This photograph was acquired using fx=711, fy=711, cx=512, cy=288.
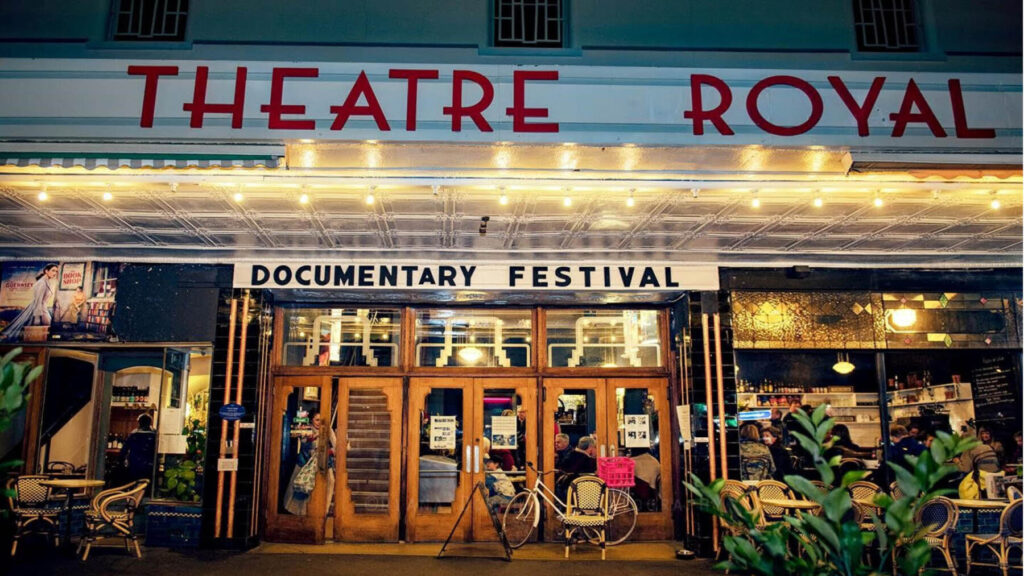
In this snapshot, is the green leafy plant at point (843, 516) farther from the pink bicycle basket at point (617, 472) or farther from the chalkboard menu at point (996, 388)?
the chalkboard menu at point (996, 388)

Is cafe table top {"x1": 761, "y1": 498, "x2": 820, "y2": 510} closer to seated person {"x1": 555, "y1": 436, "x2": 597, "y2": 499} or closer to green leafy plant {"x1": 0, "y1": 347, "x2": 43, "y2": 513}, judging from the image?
seated person {"x1": 555, "y1": 436, "x2": 597, "y2": 499}

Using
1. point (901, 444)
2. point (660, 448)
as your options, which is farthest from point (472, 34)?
point (901, 444)

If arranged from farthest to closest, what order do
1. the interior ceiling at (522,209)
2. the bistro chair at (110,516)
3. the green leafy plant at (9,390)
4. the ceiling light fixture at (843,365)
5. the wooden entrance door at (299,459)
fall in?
the ceiling light fixture at (843,365), the wooden entrance door at (299,459), the bistro chair at (110,516), the interior ceiling at (522,209), the green leafy plant at (9,390)

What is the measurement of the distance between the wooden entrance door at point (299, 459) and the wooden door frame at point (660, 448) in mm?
3677

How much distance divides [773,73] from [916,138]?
4.28 feet

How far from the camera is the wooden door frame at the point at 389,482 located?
28.9 feet

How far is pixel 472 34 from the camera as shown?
7.23 meters

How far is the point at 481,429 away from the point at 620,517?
2.07m

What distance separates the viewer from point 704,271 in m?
9.02

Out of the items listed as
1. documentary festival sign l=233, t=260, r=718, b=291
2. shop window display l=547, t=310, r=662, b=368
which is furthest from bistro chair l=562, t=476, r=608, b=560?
documentary festival sign l=233, t=260, r=718, b=291

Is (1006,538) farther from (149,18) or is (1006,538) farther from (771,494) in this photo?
(149,18)

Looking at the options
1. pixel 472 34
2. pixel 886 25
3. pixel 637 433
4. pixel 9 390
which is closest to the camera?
pixel 9 390

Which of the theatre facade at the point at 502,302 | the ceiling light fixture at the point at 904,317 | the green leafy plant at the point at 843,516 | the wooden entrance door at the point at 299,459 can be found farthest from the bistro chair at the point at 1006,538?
the wooden entrance door at the point at 299,459

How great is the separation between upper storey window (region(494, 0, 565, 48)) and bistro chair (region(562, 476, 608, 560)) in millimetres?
4977
